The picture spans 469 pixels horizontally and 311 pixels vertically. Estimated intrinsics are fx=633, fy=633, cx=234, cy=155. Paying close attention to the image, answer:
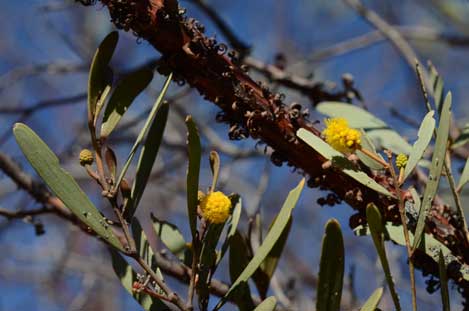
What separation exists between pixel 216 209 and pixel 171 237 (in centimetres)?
14

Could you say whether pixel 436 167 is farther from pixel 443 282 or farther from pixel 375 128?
pixel 375 128

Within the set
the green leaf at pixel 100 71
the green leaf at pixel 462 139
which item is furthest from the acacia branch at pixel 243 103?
the green leaf at pixel 462 139

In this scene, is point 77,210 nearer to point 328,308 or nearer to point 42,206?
point 328,308

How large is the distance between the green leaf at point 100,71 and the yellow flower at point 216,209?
5.6 inches

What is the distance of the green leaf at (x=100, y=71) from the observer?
587 millimetres

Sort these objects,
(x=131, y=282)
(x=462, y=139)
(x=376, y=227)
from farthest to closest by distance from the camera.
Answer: (x=462, y=139), (x=131, y=282), (x=376, y=227)

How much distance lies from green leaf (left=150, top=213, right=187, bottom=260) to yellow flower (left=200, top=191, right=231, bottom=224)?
125 mm

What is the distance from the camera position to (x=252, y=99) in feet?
2.02

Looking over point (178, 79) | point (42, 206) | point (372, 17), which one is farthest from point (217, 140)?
point (178, 79)

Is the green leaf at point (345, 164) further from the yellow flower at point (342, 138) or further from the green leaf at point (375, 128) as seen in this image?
the green leaf at point (375, 128)

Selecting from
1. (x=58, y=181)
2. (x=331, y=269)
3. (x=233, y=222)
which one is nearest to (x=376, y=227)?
(x=331, y=269)

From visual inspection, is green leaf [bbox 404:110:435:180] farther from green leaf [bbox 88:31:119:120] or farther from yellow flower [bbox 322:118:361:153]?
green leaf [bbox 88:31:119:120]

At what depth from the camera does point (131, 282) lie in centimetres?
59

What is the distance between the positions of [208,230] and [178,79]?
16cm
